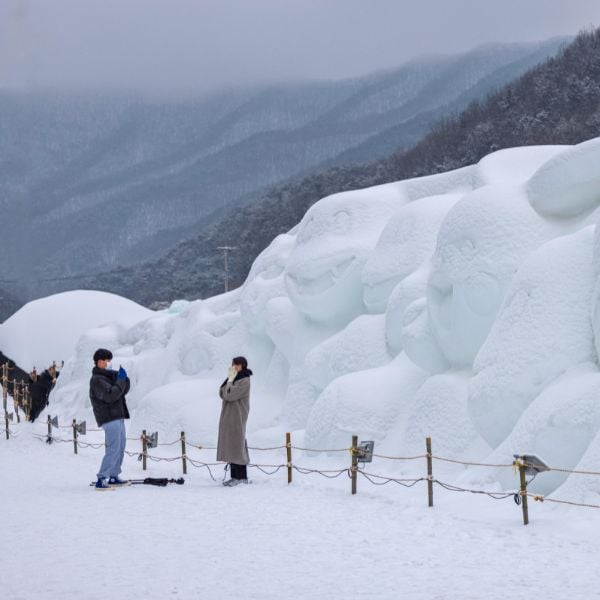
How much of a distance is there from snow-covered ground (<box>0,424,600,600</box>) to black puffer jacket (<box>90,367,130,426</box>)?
0.78 m

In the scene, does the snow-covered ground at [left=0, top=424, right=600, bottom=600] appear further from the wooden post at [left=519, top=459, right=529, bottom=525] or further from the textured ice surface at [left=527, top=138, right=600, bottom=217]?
the textured ice surface at [left=527, top=138, right=600, bottom=217]

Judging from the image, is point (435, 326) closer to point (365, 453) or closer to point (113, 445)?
point (365, 453)

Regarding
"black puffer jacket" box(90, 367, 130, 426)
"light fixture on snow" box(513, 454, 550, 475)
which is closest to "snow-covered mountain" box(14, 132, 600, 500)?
"light fixture on snow" box(513, 454, 550, 475)

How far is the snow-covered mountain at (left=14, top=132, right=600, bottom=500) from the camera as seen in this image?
8.75m

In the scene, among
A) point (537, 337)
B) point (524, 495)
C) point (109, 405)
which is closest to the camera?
point (524, 495)

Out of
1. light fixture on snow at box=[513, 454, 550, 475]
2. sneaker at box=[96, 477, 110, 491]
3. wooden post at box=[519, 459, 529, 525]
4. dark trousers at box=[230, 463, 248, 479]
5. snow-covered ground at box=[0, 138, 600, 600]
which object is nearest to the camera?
snow-covered ground at box=[0, 138, 600, 600]

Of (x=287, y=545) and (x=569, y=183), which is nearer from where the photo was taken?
(x=287, y=545)

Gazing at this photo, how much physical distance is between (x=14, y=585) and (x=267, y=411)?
978 centimetres

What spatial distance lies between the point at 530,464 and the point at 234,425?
359cm

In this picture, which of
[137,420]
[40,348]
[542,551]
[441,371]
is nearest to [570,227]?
[441,371]

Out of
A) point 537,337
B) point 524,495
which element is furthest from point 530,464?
point 537,337

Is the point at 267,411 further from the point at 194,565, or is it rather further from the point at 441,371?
the point at 194,565

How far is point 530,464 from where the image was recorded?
700 cm

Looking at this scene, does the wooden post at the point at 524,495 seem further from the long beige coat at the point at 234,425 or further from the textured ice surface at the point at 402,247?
the textured ice surface at the point at 402,247
